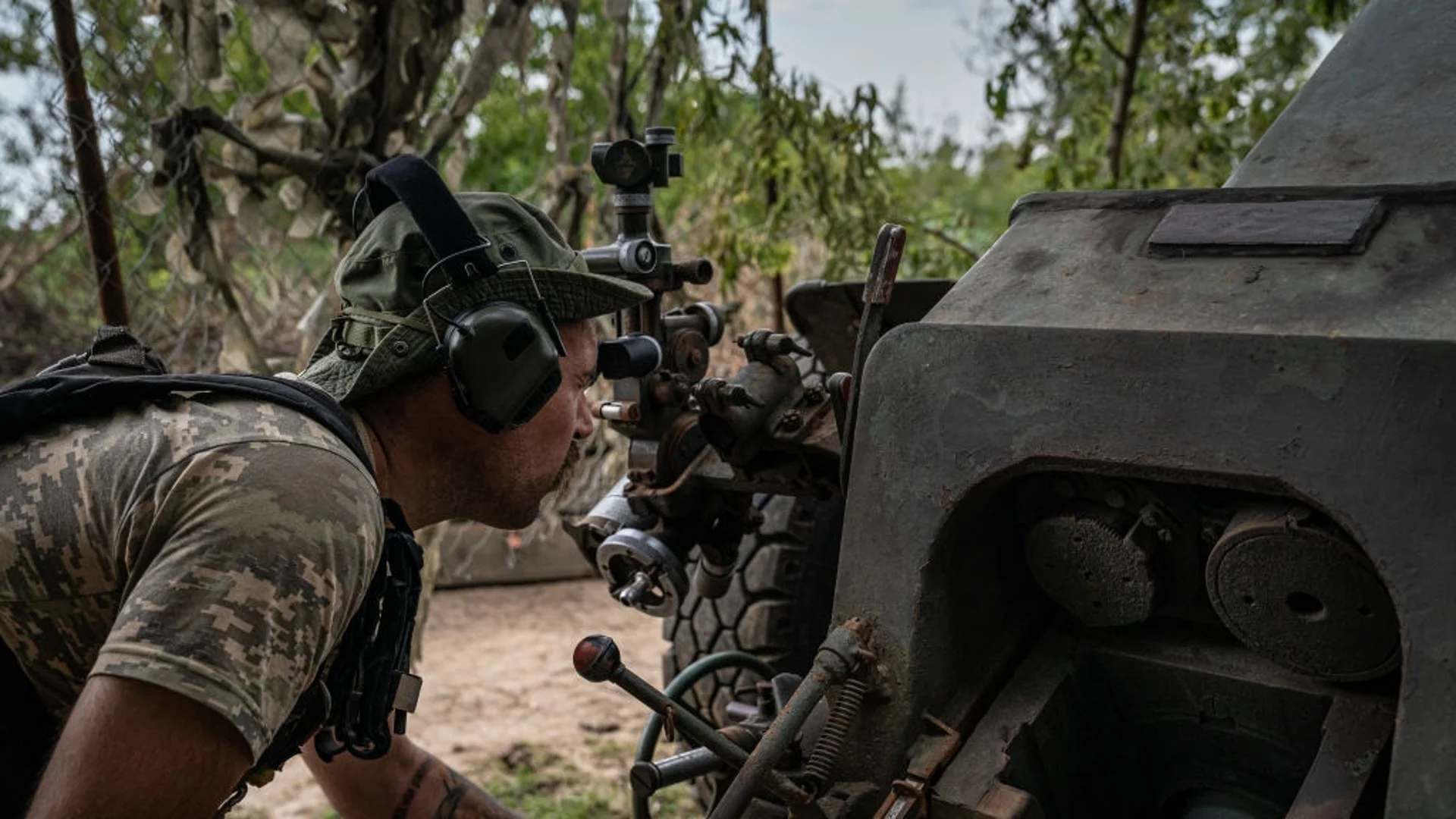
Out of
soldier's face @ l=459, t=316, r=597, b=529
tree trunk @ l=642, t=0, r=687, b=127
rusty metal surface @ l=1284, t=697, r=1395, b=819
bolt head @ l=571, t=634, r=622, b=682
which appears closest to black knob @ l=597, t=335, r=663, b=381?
soldier's face @ l=459, t=316, r=597, b=529

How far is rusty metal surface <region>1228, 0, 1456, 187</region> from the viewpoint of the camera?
2.33 meters

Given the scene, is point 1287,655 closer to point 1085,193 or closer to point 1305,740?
point 1305,740

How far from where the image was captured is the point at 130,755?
150cm

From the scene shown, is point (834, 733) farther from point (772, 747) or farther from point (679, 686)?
point (679, 686)

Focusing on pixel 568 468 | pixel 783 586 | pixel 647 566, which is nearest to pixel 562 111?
pixel 783 586

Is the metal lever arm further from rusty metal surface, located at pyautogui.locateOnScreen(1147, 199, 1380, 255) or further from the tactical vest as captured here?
rusty metal surface, located at pyautogui.locateOnScreen(1147, 199, 1380, 255)

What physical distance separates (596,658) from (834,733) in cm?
38

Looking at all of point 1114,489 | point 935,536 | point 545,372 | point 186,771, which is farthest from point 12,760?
point 1114,489

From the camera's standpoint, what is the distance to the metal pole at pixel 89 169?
324 cm

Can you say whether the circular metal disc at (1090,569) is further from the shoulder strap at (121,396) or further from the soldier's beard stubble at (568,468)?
the shoulder strap at (121,396)

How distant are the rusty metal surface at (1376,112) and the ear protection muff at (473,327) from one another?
123cm

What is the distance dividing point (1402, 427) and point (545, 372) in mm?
1089

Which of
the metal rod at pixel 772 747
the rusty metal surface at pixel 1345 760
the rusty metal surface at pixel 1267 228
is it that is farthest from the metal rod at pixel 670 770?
the rusty metal surface at pixel 1267 228

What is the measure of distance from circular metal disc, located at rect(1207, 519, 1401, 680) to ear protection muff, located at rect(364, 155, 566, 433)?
955mm
